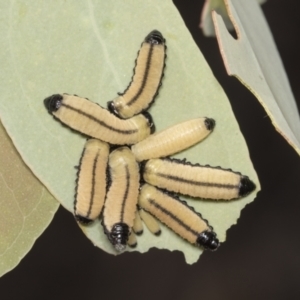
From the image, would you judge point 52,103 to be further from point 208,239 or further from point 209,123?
point 208,239

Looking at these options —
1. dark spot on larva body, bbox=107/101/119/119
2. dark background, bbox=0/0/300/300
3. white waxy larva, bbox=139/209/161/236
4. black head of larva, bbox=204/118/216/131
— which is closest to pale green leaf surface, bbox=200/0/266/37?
black head of larva, bbox=204/118/216/131

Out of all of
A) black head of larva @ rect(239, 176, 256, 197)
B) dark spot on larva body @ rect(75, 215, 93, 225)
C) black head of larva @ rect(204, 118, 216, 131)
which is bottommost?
black head of larva @ rect(239, 176, 256, 197)

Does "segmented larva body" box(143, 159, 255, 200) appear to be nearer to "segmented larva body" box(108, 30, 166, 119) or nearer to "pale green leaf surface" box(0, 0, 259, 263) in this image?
"pale green leaf surface" box(0, 0, 259, 263)

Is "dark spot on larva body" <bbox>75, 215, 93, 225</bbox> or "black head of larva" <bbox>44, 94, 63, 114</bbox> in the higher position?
"black head of larva" <bbox>44, 94, 63, 114</bbox>

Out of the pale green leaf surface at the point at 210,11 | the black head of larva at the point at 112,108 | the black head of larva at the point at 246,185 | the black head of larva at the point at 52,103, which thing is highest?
the pale green leaf surface at the point at 210,11

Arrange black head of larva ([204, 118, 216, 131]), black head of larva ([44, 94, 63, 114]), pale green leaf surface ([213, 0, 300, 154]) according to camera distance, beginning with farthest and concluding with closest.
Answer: black head of larva ([204, 118, 216, 131]) → black head of larva ([44, 94, 63, 114]) → pale green leaf surface ([213, 0, 300, 154])

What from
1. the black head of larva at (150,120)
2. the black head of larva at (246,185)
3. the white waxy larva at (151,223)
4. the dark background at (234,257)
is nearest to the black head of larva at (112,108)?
the black head of larva at (150,120)

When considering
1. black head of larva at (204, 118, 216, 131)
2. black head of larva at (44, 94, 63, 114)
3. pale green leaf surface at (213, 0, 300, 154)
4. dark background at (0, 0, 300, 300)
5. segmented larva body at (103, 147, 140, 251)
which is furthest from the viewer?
dark background at (0, 0, 300, 300)

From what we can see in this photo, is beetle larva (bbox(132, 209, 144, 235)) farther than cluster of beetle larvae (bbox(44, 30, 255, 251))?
Yes

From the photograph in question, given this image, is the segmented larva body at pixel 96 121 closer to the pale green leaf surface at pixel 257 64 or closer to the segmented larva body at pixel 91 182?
the segmented larva body at pixel 91 182
